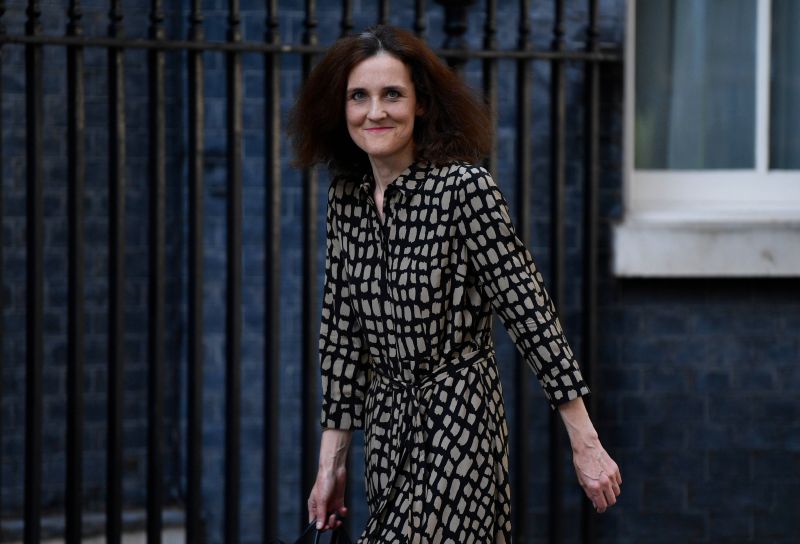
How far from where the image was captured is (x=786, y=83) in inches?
254

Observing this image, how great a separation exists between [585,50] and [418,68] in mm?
2613

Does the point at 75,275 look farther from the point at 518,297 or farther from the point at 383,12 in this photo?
the point at 518,297

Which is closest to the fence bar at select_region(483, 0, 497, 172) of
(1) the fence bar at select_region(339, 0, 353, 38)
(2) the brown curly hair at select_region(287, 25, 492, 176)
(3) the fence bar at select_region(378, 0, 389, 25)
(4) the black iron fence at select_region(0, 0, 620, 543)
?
(4) the black iron fence at select_region(0, 0, 620, 543)

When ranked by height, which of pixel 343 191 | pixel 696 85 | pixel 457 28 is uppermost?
pixel 457 28

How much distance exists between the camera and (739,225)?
6.08 meters

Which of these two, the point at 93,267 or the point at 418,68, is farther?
the point at 93,267

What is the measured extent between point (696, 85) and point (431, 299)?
3.70 meters

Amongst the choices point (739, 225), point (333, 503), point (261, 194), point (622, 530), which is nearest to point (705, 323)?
point (739, 225)

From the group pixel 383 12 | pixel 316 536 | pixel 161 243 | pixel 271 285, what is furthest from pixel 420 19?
pixel 316 536

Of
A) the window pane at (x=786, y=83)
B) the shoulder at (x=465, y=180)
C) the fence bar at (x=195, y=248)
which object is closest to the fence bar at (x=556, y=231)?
the window pane at (x=786, y=83)

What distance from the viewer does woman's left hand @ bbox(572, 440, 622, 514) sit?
2.98 meters

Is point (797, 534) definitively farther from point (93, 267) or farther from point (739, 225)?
point (93, 267)

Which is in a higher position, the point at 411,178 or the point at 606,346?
the point at 411,178

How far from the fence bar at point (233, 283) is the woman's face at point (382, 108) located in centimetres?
217
